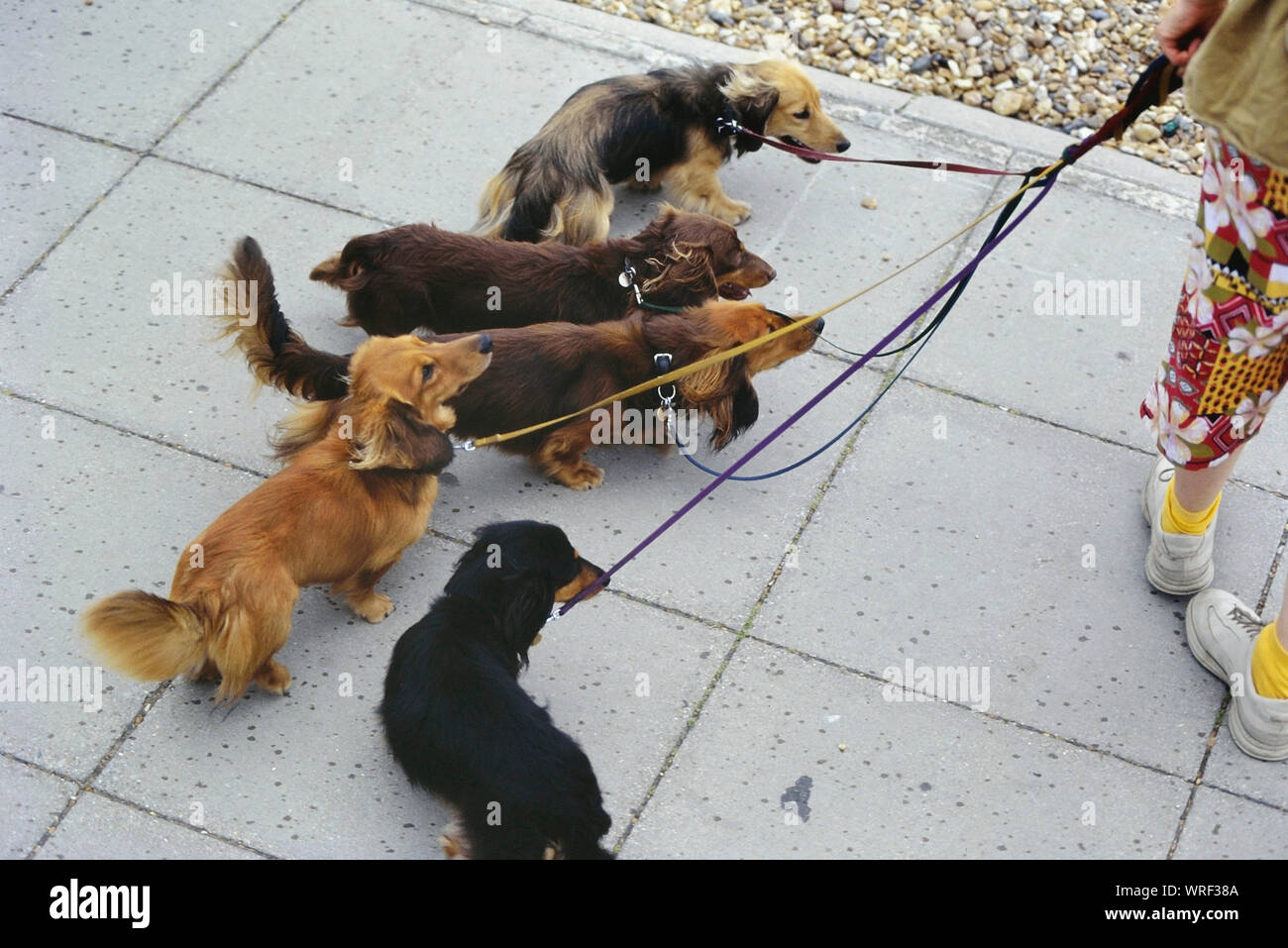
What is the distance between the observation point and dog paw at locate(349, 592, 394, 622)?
4.07 metres

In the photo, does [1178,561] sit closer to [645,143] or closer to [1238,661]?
[1238,661]

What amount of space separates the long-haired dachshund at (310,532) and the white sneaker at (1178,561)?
217 cm

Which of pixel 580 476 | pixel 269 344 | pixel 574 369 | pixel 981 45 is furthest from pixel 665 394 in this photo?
pixel 981 45

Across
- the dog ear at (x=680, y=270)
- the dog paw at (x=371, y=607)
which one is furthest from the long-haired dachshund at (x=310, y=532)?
the dog ear at (x=680, y=270)

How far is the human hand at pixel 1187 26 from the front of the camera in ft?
11.0

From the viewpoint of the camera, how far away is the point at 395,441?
3816mm

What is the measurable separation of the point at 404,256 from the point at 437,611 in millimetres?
1518

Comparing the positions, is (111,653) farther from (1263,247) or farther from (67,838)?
(1263,247)

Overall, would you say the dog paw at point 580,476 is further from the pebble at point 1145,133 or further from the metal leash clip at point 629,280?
the pebble at point 1145,133

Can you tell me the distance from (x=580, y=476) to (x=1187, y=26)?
7.44ft

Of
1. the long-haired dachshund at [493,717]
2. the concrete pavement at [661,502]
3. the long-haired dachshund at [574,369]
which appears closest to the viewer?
the long-haired dachshund at [493,717]

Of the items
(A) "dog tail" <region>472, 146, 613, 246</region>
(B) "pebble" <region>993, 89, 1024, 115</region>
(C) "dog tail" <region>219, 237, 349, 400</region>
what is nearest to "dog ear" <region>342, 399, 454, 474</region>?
(C) "dog tail" <region>219, 237, 349, 400</region>

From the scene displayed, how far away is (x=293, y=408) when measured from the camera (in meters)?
4.63
